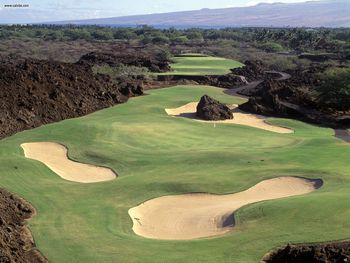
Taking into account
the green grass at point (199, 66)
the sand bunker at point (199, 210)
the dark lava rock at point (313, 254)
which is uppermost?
the dark lava rock at point (313, 254)

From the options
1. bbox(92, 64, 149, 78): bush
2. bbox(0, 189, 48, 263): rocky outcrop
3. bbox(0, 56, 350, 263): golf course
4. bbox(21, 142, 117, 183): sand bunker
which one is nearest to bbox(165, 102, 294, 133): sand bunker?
bbox(0, 56, 350, 263): golf course

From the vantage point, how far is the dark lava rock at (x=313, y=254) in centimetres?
1414

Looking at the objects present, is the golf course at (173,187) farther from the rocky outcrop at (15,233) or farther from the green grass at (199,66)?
the green grass at (199,66)

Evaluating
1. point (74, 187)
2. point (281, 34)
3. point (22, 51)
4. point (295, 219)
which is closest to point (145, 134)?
point (74, 187)

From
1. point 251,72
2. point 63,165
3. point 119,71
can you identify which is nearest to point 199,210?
point 63,165

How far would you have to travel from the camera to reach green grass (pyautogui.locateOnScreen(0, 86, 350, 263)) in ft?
56.6

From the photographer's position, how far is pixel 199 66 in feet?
308

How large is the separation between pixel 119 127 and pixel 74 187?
46.7 ft

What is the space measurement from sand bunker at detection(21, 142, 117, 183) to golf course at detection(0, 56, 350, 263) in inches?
2.6

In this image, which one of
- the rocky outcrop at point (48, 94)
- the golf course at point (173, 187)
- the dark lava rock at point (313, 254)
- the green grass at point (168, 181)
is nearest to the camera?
the dark lava rock at point (313, 254)

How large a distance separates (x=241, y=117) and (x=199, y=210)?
28378 mm

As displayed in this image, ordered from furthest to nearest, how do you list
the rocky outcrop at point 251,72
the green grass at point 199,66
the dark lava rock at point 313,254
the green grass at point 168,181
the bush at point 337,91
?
the rocky outcrop at point 251,72 → the green grass at point 199,66 → the bush at point 337,91 → the green grass at point 168,181 → the dark lava rock at point 313,254

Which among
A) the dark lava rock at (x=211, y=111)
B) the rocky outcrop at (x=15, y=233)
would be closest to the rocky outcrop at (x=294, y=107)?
the dark lava rock at (x=211, y=111)

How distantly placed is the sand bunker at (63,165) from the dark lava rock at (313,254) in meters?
14.6
